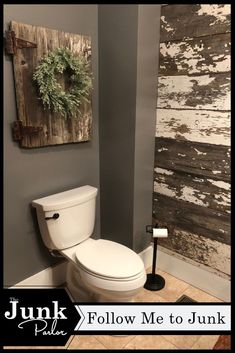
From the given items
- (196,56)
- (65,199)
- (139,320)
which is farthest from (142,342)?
(196,56)

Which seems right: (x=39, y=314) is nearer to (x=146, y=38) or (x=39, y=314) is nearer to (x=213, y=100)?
(x=213, y=100)

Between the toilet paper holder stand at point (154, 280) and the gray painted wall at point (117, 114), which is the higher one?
the gray painted wall at point (117, 114)

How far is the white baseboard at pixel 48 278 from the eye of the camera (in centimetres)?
172

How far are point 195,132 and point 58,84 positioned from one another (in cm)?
92

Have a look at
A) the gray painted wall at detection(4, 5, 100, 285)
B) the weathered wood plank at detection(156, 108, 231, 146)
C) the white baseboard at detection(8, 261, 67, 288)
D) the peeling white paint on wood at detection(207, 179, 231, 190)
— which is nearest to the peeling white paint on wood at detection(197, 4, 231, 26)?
the weathered wood plank at detection(156, 108, 231, 146)

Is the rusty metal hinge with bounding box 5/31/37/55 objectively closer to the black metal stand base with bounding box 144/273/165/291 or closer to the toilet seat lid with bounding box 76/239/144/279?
the toilet seat lid with bounding box 76/239/144/279

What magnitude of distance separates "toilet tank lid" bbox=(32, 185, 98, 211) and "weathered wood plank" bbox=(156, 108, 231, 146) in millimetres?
678

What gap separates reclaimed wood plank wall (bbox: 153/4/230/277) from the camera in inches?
61.2

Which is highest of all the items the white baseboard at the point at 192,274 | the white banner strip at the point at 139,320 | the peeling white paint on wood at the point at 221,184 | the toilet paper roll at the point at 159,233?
the peeling white paint on wood at the point at 221,184

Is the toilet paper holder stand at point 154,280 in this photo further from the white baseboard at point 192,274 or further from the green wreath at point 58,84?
the green wreath at point 58,84

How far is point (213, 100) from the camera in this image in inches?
62.7

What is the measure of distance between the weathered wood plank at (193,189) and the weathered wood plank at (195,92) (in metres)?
0.47

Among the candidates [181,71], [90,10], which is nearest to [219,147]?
[181,71]

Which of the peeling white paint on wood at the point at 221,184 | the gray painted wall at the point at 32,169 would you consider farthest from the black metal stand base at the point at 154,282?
the peeling white paint on wood at the point at 221,184
